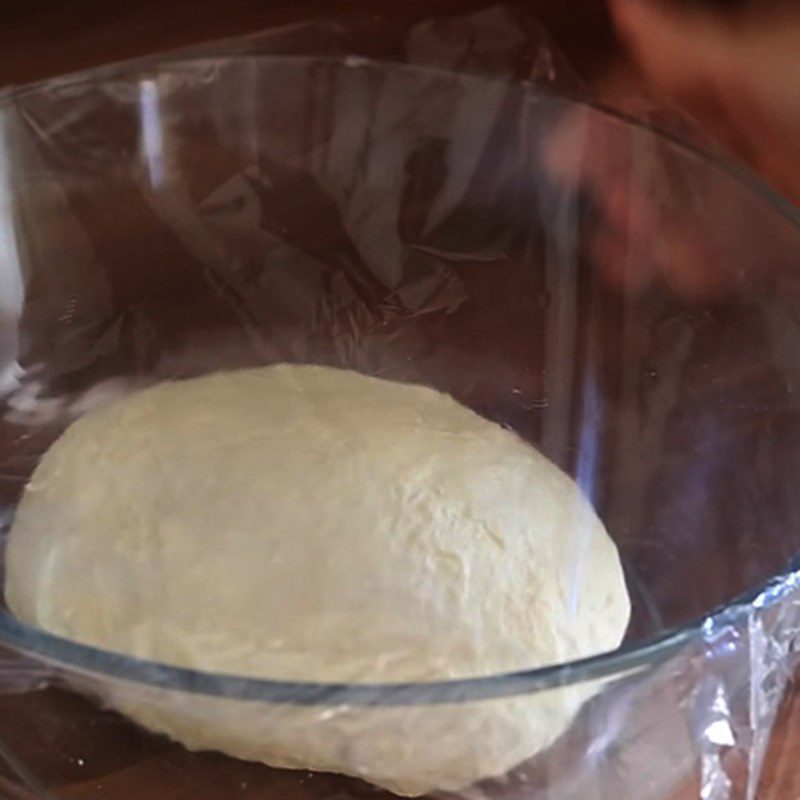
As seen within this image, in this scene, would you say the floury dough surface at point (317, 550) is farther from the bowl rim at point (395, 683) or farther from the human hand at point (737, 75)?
the human hand at point (737, 75)

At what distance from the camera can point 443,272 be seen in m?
0.73

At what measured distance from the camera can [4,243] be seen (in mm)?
667

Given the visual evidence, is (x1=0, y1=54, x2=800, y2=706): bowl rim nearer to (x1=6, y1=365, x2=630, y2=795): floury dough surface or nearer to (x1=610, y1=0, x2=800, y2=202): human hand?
(x1=6, y1=365, x2=630, y2=795): floury dough surface

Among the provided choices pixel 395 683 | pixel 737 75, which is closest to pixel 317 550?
pixel 395 683

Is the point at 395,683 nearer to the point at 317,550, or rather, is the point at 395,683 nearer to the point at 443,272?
the point at 317,550

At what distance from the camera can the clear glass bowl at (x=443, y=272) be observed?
636 mm

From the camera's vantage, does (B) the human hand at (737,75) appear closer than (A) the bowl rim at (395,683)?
No

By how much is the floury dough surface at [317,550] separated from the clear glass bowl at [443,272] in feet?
0.19

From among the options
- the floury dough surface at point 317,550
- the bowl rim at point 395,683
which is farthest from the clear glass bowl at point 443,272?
the bowl rim at point 395,683

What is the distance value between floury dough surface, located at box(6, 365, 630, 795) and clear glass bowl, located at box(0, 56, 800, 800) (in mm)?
58

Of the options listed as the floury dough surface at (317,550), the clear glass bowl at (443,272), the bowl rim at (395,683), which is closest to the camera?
the bowl rim at (395,683)

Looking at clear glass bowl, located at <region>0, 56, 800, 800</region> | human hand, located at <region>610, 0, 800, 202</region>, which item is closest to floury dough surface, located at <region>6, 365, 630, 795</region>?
clear glass bowl, located at <region>0, 56, 800, 800</region>

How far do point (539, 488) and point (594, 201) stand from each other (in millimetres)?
178

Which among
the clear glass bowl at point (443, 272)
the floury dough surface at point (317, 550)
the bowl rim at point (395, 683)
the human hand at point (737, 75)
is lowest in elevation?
the floury dough surface at point (317, 550)
